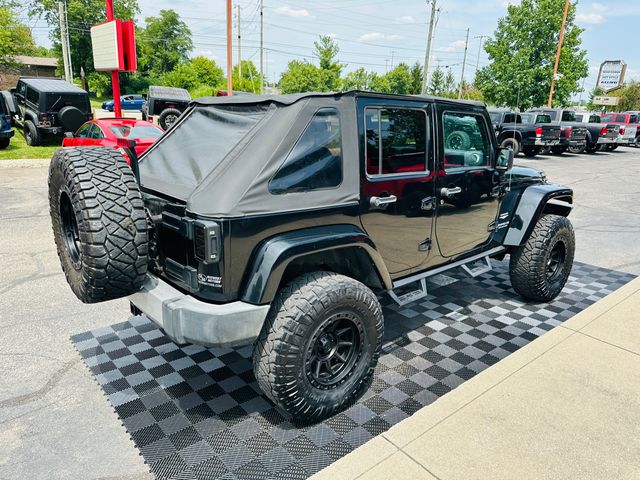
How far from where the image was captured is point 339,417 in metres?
2.91

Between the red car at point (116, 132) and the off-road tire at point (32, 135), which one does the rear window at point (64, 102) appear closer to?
the off-road tire at point (32, 135)

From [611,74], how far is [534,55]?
41.6 m

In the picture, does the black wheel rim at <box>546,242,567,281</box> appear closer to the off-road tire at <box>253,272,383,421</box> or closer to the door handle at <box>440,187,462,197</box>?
the door handle at <box>440,187,462,197</box>

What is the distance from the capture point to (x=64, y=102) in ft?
51.8

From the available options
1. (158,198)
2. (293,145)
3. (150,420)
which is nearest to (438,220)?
(293,145)

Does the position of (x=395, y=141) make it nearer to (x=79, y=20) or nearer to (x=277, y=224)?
(x=277, y=224)

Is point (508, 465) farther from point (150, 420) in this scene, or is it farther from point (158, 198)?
point (158, 198)

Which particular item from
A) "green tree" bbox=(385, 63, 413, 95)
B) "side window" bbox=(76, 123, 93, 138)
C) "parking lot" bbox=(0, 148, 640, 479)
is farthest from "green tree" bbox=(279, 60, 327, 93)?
"parking lot" bbox=(0, 148, 640, 479)

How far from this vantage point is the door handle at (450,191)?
3.55 metres

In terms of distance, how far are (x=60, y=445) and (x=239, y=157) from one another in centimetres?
190

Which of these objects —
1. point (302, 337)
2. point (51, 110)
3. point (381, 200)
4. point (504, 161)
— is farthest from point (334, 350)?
point (51, 110)

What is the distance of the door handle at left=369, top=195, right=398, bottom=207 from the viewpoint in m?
3.02

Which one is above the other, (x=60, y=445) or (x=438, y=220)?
(x=438, y=220)

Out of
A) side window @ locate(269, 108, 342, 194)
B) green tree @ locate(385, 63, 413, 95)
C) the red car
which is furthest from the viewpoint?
green tree @ locate(385, 63, 413, 95)
